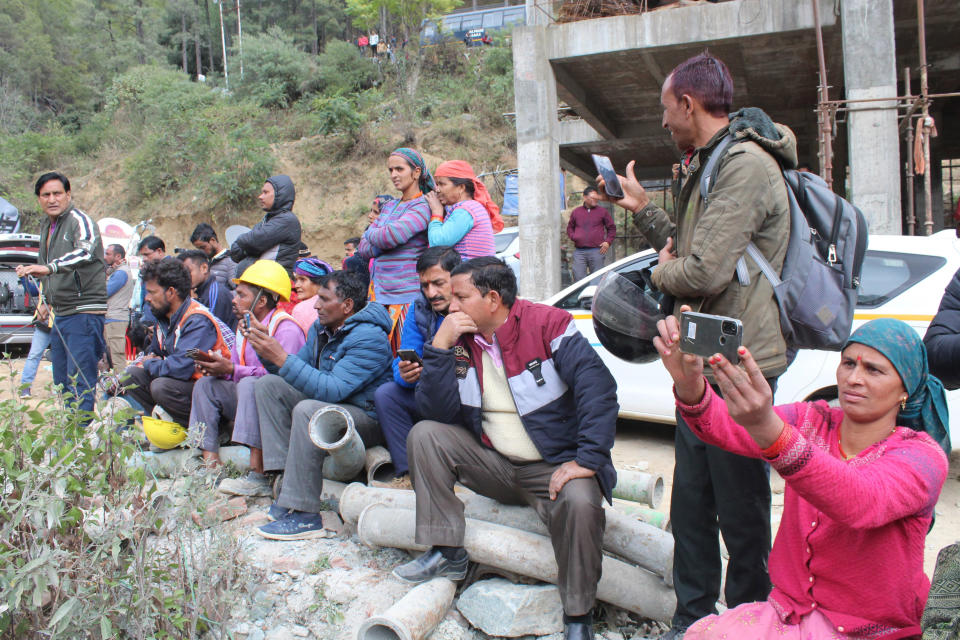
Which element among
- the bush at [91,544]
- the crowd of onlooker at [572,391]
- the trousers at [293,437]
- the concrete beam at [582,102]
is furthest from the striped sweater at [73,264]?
the concrete beam at [582,102]

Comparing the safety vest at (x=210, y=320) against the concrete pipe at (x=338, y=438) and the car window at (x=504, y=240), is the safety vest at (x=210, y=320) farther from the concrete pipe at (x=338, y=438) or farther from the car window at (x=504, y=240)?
the car window at (x=504, y=240)

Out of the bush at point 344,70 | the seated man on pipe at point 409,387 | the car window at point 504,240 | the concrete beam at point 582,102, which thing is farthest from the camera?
the bush at point 344,70

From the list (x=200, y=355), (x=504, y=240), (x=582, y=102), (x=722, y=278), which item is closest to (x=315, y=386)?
(x=200, y=355)

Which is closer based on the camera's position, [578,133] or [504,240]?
[504,240]

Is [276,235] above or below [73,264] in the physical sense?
above

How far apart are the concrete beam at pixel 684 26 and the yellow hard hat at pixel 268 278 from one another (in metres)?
6.03

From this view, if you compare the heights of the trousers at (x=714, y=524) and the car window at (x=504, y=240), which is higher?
the car window at (x=504, y=240)

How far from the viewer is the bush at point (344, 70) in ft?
86.1

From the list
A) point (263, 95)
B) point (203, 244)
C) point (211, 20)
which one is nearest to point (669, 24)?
point (203, 244)

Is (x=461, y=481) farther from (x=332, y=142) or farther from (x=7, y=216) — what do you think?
(x=332, y=142)

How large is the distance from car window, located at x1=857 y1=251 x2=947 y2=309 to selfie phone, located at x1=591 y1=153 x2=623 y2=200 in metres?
2.54

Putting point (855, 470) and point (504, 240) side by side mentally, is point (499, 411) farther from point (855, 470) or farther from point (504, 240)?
point (504, 240)

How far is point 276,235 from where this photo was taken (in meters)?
5.73

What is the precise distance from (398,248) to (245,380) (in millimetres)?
1285
